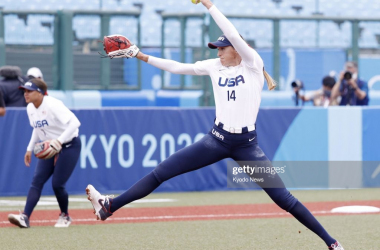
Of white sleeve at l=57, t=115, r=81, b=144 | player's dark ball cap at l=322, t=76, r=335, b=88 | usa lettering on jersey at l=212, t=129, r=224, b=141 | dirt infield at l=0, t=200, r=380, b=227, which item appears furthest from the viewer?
player's dark ball cap at l=322, t=76, r=335, b=88

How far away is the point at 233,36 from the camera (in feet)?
19.7

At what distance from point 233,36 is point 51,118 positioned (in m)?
3.16

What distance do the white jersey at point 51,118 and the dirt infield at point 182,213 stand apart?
1.13 meters

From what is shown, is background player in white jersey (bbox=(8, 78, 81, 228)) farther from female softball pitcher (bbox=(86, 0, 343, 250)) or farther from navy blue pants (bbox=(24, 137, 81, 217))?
female softball pitcher (bbox=(86, 0, 343, 250))

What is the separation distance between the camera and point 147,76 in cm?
1828

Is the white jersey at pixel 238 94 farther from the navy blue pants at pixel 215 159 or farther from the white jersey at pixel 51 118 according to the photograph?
the white jersey at pixel 51 118

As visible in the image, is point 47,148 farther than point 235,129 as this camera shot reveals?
Yes

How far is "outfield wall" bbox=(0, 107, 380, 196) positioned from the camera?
11.8m

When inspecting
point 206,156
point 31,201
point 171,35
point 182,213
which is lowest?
point 182,213

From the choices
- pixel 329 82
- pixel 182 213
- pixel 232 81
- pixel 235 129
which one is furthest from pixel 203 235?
pixel 329 82

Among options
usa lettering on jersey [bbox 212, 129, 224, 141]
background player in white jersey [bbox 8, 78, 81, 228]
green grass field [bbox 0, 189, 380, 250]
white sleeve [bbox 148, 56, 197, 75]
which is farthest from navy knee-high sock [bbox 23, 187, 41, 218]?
usa lettering on jersey [bbox 212, 129, 224, 141]

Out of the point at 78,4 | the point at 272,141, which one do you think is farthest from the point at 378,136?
the point at 78,4

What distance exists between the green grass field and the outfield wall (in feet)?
10.9

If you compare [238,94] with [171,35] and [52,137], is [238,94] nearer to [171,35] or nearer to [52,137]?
[52,137]
